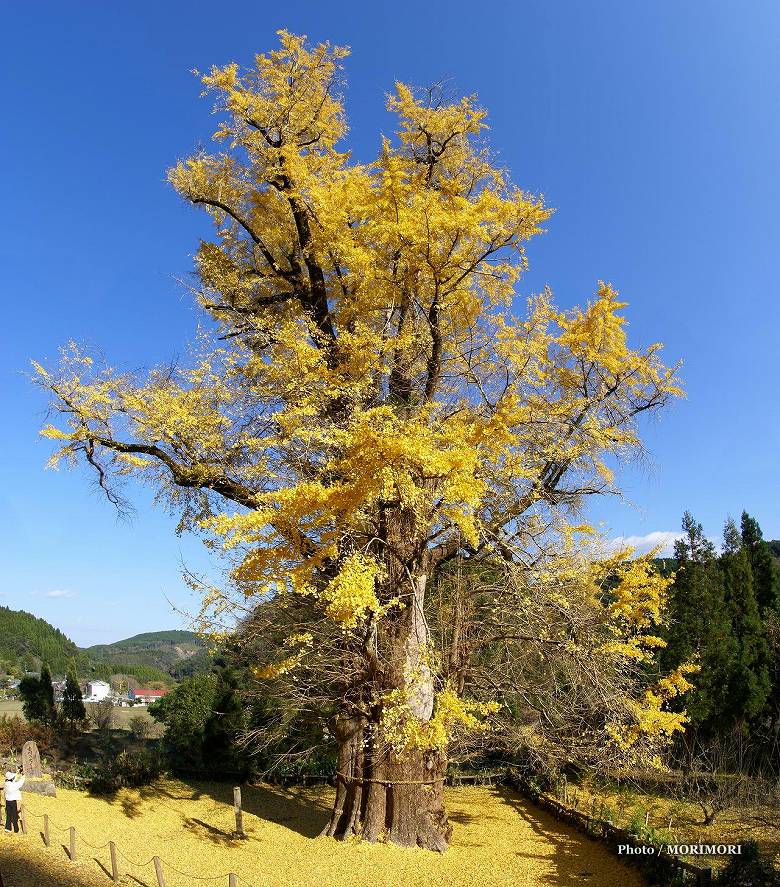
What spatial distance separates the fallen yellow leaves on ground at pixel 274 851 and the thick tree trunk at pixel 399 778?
271mm

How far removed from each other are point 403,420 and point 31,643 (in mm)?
119958

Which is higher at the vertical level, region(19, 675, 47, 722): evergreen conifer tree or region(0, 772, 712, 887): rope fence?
region(19, 675, 47, 722): evergreen conifer tree

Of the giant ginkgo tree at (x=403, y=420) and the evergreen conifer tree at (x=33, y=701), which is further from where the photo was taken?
the evergreen conifer tree at (x=33, y=701)

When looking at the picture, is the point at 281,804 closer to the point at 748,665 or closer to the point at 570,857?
the point at 570,857

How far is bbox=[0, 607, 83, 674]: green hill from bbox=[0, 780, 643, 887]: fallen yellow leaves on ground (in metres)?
94.8

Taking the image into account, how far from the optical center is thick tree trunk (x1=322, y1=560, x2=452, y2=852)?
930 centimetres

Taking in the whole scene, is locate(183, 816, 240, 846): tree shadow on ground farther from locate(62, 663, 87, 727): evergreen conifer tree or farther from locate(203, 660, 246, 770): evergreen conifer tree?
locate(62, 663, 87, 727): evergreen conifer tree

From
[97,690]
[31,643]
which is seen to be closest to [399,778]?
[97,690]

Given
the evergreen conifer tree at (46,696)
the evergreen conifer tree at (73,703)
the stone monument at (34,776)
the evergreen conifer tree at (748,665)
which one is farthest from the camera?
the evergreen conifer tree at (73,703)

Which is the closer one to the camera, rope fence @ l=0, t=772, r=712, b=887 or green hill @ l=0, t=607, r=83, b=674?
rope fence @ l=0, t=772, r=712, b=887

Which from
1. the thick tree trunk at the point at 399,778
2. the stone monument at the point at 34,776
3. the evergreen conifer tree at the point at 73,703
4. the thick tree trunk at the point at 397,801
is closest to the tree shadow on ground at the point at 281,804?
the thick tree trunk at the point at 397,801

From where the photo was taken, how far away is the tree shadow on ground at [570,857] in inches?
345

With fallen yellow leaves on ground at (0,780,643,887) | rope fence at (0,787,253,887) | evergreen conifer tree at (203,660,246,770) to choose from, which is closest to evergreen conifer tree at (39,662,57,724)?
evergreen conifer tree at (203,660,246,770)

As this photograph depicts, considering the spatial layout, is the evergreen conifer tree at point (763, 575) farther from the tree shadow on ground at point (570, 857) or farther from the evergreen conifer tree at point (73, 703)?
the evergreen conifer tree at point (73, 703)
